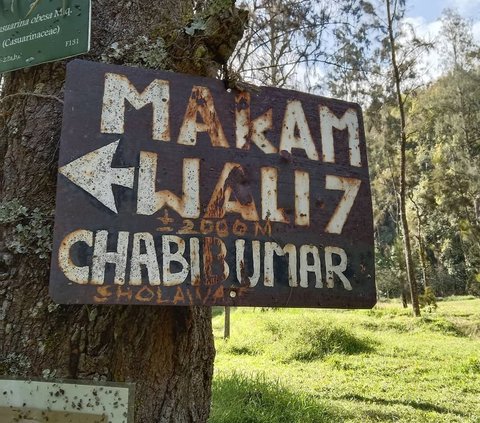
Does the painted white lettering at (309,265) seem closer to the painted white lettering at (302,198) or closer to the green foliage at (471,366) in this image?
the painted white lettering at (302,198)

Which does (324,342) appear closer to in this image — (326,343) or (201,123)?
(326,343)

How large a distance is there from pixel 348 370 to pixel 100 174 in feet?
19.6

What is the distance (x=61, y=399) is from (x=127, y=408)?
0.11 metres

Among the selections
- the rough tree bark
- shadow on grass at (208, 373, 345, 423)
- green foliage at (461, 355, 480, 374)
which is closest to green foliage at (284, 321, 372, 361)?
green foliage at (461, 355, 480, 374)

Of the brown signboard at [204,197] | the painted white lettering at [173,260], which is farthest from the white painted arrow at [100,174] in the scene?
the painted white lettering at [173,260]

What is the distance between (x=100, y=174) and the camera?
0.93 metres

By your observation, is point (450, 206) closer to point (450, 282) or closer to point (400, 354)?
point (450, 282)

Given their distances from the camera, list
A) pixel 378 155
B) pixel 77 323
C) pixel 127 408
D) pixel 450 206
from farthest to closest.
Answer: pixel 378 155
pixel 450 206
pixel 77 323
pixel 127 408

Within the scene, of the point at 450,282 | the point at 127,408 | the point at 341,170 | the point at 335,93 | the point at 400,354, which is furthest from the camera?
the point at 450,282

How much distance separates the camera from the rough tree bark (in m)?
0.95

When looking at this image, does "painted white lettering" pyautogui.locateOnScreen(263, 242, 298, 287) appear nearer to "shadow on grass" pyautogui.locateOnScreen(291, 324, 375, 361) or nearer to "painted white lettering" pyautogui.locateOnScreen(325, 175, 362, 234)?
"painted white lettering" pyautogui.locateOnScreen(325, 175, 362, 234)

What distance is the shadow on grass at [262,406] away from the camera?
3923mm

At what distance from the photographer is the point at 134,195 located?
0.94 m

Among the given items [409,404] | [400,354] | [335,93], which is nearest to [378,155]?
[335,93]
